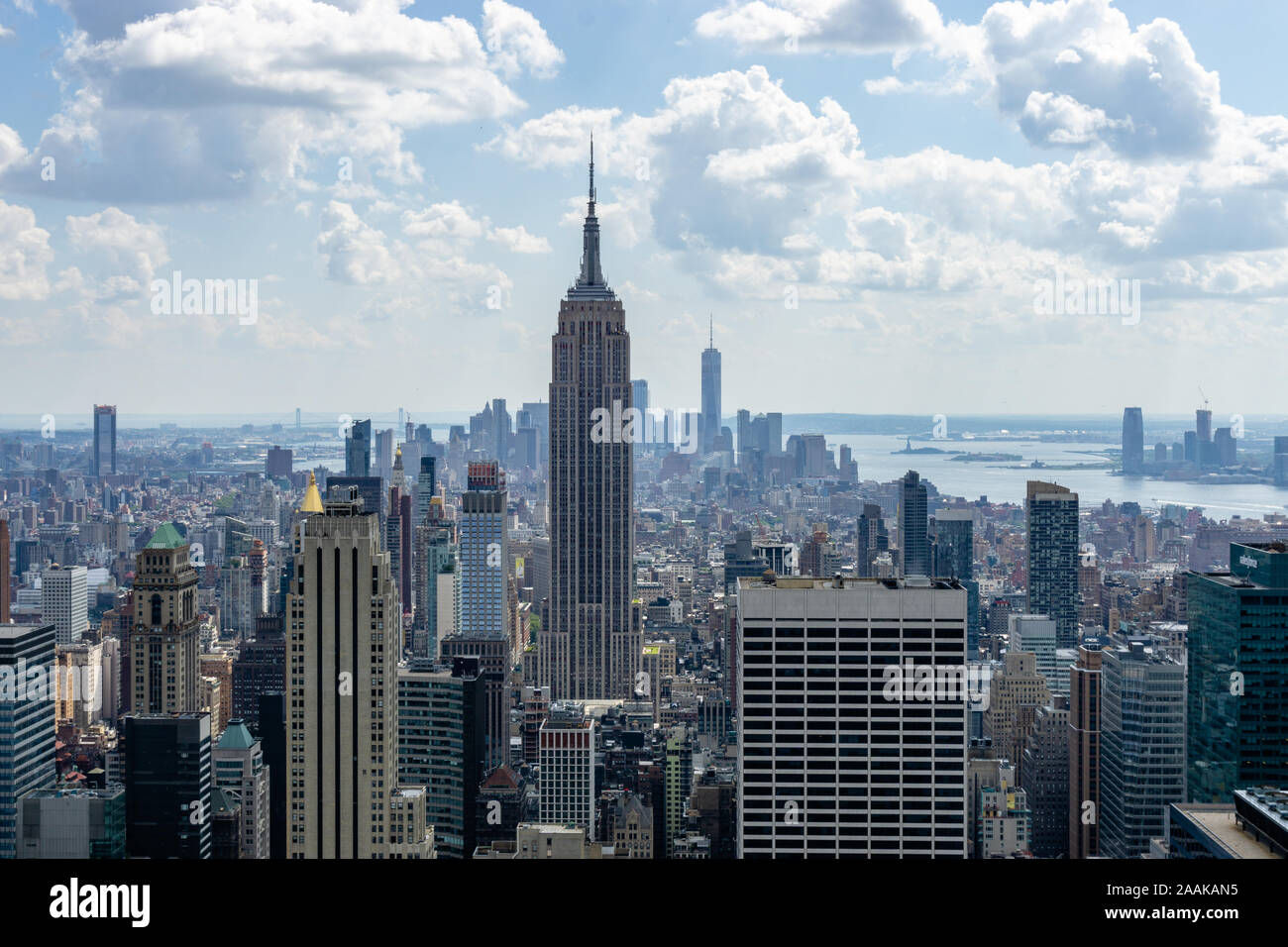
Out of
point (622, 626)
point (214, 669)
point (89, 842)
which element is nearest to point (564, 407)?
point (622, 626)

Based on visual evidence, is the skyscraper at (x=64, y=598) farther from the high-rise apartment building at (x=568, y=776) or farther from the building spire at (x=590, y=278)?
the building spire at (x=590, y=278)

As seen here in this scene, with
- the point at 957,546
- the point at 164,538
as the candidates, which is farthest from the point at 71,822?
the point at 957,546

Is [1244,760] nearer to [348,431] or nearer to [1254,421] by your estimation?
[1254,421]

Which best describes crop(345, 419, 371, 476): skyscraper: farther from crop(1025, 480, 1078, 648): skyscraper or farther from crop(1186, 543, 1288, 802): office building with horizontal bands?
crop(1186, 543, 1288, 802): office building with horizontal bands

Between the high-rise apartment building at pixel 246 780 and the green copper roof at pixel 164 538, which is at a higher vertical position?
the green copper roof at pixel 164 538

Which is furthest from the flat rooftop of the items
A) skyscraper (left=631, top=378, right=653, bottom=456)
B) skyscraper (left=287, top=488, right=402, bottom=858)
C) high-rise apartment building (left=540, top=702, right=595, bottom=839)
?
skyscraper (left=631, top=378, right=653, bottom=456)

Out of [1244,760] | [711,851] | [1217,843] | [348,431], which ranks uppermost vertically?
[348,431]

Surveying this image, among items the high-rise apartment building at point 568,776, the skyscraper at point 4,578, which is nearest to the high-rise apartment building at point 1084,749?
the high-rise apartment building at point 568,776
